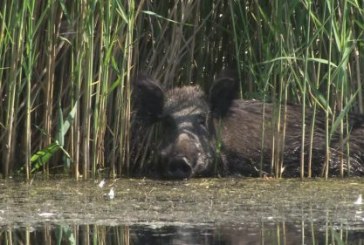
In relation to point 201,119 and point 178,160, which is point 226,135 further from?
point 178,160

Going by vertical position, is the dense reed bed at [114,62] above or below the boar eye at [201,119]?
above

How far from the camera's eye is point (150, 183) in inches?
358

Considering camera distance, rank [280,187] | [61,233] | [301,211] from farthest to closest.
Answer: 1. [280,187]
2. [301,211]
3. [61,233]

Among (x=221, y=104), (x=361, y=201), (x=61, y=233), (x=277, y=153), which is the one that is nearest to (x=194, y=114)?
(x=221, y=104)

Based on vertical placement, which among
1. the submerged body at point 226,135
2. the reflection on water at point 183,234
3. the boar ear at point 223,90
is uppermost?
the boar ear at point 223,90

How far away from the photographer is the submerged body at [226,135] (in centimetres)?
945

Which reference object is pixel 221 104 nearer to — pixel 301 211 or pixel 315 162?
pixel 315 162

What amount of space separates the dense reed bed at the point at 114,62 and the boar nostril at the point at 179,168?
14.4 inches

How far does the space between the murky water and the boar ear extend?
896 millimetres

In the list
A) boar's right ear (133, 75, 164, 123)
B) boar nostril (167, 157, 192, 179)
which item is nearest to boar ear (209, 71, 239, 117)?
boar's right ear (133, 75, 164, 123)

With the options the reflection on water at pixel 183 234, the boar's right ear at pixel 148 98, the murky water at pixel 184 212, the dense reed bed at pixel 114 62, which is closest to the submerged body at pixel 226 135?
the boar's right ear at pixel 148 98

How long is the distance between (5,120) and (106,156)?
2.80 feet

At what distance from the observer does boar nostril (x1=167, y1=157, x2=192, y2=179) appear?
30.6 ft

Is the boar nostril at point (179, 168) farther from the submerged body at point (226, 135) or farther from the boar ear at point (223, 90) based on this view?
the boar ear at point (223, 90)
